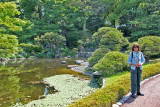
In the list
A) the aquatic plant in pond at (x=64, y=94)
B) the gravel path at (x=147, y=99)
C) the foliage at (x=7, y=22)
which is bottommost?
the aquatic plant in pond at (x=64, y=94)

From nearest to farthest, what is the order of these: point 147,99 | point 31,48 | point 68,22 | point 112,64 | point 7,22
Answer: point 147,99 → point 7,22 → point 112,64 → point 31,48 → point 68,22

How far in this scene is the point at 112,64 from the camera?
8.08m

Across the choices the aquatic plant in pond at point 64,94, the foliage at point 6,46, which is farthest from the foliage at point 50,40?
the foliage at point 6,46

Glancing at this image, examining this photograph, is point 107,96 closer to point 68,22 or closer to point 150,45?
point 150,45

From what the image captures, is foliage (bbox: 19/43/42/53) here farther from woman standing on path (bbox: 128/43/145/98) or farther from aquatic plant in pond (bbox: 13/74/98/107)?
woman standing on path (bbox: 128/43/145/98)

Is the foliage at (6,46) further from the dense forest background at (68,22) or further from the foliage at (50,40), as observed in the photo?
the foliage at (50,40)

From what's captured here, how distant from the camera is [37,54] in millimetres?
21844

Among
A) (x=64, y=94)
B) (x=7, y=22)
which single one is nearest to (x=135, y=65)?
(x=64, y=94)

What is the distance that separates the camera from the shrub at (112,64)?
26.1 ft

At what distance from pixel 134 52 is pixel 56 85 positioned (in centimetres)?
477

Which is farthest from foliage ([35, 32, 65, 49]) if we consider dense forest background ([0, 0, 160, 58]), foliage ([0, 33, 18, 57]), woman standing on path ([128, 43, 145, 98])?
woman standing on path ([128, 43, 145, 98])

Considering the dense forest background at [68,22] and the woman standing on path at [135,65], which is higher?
the dense forest background at [68,22]

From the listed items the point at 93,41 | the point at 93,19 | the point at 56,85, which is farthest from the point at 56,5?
the point at 56,85

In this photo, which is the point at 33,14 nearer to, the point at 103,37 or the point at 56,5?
the point at 56,5
